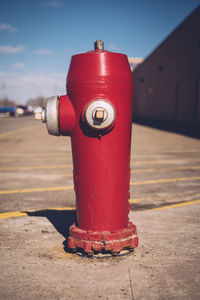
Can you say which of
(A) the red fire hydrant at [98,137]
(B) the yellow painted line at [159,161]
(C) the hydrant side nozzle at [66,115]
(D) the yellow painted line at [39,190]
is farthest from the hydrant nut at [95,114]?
(B) the yellow painted line at [159,161]

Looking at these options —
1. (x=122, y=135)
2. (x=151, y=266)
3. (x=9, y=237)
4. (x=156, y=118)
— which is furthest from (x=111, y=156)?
(x=156, y=118)

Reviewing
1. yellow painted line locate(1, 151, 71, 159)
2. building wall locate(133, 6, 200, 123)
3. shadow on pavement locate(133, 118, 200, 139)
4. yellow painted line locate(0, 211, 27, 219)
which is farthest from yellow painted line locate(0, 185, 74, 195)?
building wall locate(133, 6, 200, 123)

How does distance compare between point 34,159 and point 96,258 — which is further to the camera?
point 34,159

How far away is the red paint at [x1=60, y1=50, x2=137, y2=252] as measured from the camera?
224 cm

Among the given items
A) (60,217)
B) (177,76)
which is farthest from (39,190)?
(177,76)

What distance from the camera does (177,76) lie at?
24141 millimetres

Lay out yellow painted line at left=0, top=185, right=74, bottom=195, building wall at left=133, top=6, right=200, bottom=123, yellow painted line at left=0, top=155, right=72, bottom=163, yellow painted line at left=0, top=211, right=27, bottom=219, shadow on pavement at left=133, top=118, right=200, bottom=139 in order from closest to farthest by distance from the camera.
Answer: yellow painted line at left=0, top=211, right=27, bottom=219 → yellow painted line at left=0, top=185, right=74, bottom=195 → yellow painted line at left=0, top=155, right=72, bottom=163 → shadow on pavement at left=133, top=118, right=200, bottom=139 → building wall at left=133, top=6, right=200, bottom=123

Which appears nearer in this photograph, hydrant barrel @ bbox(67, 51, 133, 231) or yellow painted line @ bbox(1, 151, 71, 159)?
hydrant barrel @ bbox(67, 51, 133, 231)

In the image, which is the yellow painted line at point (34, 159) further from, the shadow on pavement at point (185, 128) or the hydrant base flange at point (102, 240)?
the shadow on pavement at point (185, 128)

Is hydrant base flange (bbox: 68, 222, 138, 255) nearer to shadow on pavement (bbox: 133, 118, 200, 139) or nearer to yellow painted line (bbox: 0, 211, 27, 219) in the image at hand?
yellow painted line (bbox: 0, 211, 27, 219)

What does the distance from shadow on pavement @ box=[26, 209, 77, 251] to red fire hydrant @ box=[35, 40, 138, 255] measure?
0.63m

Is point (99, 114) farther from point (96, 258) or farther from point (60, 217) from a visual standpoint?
point (60, 217)

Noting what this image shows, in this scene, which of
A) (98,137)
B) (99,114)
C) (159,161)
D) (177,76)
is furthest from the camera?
(177,76)

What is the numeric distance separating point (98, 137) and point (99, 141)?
0.10 ft
